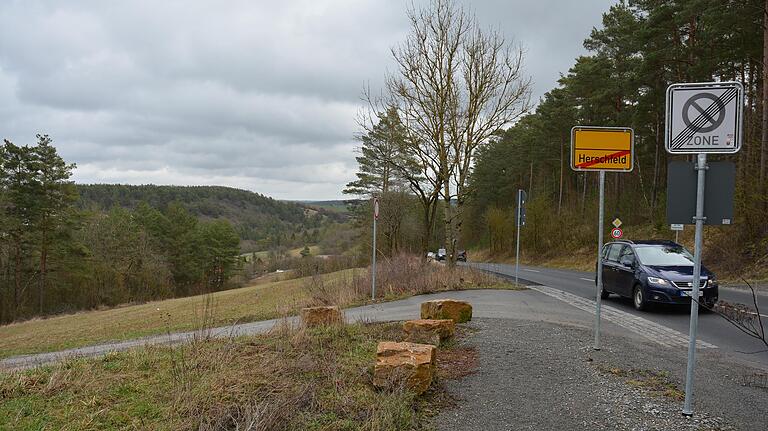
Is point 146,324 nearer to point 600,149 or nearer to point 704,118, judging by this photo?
point 600,149

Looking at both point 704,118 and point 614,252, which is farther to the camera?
point 614,252

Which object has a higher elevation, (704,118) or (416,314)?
(704,118)

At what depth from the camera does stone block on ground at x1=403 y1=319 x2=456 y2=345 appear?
24.5 feet

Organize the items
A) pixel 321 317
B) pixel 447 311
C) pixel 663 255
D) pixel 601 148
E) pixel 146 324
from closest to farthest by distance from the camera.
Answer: pixel 601 148
pixel 321 317
pixel 447 311
pixel 663 255
pixel 146 324

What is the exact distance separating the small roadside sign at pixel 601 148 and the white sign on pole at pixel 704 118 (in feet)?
7.85

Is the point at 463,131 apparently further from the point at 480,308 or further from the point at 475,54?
the point at 480,308

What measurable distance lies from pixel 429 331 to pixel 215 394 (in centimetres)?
364

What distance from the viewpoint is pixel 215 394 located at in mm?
4781

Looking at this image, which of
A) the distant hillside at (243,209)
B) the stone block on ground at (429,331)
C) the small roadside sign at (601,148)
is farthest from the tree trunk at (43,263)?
the distant hillside at (243,209)

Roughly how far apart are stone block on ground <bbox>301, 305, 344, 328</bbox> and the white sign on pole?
19.3ft

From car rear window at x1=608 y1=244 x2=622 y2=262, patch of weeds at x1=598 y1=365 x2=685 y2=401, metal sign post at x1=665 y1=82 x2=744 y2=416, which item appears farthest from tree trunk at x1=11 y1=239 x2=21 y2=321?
metal sign post at x1=665 y1=82 x2=744 y2=416

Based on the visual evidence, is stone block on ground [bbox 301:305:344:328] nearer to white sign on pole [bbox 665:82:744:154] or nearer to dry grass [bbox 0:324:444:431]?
dry grass [bbox 0:324:444:431]

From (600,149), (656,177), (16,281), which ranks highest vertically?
(656,177)

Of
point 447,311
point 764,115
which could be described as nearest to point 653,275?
point 447,311
